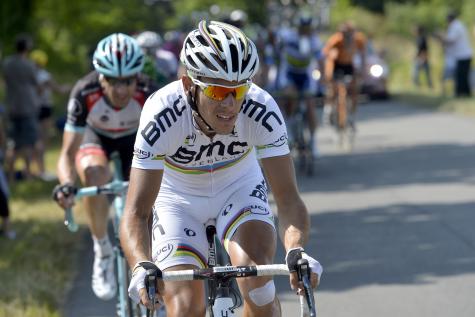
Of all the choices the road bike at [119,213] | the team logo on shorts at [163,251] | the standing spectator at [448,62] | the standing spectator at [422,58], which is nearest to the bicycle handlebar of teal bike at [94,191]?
the road bike at [119,213]

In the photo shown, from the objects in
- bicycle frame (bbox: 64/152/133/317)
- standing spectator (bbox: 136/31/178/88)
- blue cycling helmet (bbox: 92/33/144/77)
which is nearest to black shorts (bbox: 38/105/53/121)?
standing spectator (bbox: 136/31/178/88)

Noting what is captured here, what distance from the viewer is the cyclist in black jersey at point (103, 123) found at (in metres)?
7.40

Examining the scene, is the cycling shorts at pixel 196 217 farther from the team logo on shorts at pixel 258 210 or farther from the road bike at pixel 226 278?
the road bike at pixel 226 278

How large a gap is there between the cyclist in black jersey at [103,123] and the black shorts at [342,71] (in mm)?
9619

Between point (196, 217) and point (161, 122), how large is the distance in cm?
64

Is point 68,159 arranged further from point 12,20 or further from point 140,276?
point 12,20

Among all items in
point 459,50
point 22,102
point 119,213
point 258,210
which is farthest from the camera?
point 459,50

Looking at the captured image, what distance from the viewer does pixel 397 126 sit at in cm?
2150

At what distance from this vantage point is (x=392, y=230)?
1070cm

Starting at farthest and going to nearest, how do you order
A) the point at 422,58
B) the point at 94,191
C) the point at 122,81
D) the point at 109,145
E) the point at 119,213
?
1. the point at 422,58
2. the point at 109,145
3. the point at 122,81
4. the point at 119,213
5. the point at 94,191

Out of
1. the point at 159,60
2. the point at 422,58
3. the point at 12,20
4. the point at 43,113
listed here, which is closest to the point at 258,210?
the point at 159,60

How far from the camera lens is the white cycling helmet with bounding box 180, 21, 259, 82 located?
→ 191 inches

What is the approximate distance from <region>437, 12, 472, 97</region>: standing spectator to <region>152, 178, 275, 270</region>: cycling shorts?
61.7 ft

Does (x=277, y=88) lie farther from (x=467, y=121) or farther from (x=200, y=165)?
(x=200, y=165)
